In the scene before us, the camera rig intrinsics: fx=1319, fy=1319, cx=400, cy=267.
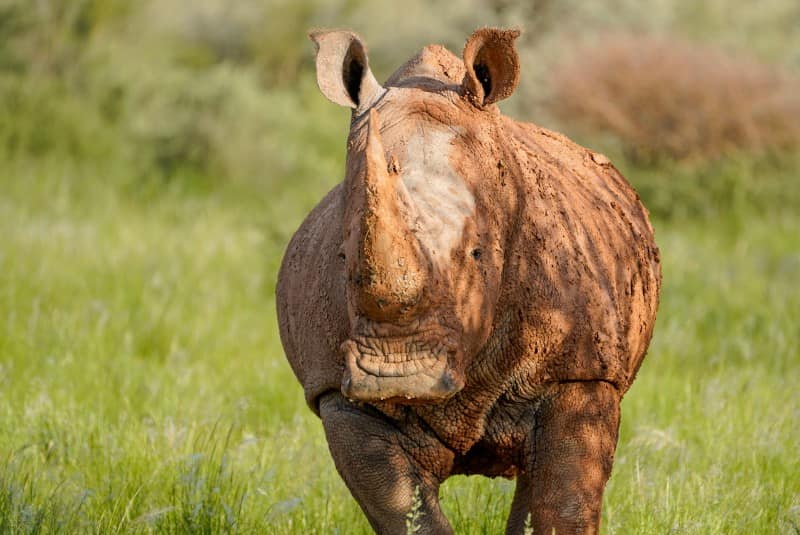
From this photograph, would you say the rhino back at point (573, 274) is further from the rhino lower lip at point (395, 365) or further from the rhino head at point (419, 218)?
the rhino lower lip at point (395, 365)

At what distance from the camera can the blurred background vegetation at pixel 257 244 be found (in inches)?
202

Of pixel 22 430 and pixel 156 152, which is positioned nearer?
pixel 22 430

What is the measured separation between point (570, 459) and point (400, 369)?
2.51ft

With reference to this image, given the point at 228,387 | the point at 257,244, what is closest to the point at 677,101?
the point at 257,244

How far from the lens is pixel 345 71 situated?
153 inches

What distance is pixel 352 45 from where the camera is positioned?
384 centimetres

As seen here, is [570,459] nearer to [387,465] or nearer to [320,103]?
[387,465]

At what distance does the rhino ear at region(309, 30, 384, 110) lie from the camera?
12.5ft

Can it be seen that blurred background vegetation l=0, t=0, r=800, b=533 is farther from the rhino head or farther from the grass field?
the rhino head

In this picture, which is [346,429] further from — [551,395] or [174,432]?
[174,432]

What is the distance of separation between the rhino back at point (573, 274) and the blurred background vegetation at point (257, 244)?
2.93 ft

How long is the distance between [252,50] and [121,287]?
11.0 metres

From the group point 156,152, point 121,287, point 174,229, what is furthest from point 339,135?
point 121,287

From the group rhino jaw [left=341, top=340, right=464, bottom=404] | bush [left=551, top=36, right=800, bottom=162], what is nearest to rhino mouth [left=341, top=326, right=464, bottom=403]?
rhino jaw [left=341, top=340, right=464, bottom=404]
